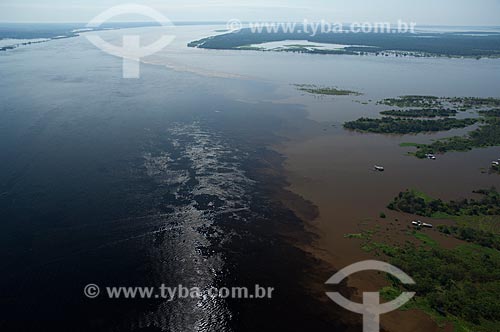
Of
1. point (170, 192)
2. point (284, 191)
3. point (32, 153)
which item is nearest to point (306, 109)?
point (284, 191)

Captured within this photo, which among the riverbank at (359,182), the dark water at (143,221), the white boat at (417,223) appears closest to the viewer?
the dark water at (143,221)

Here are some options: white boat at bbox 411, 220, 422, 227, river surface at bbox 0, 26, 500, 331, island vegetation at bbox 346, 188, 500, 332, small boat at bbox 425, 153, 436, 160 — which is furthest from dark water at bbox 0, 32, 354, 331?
small boat at bbox 425, 153, 436, 160

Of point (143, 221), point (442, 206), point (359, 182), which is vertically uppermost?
point (359, 182)

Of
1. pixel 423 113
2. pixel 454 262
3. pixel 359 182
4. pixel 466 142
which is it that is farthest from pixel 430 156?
pixel 454 262

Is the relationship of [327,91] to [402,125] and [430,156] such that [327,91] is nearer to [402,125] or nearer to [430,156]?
[402,125]

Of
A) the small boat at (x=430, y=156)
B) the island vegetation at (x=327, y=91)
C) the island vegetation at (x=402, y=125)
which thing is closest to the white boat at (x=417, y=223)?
the small boat at (x=430, y=156)

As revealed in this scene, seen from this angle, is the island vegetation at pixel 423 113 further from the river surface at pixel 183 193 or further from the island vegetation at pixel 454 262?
the island vegetation at pixel 454 262

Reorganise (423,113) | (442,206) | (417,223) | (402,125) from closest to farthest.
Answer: (417,223), (442,206), (402,125), (423,113)
